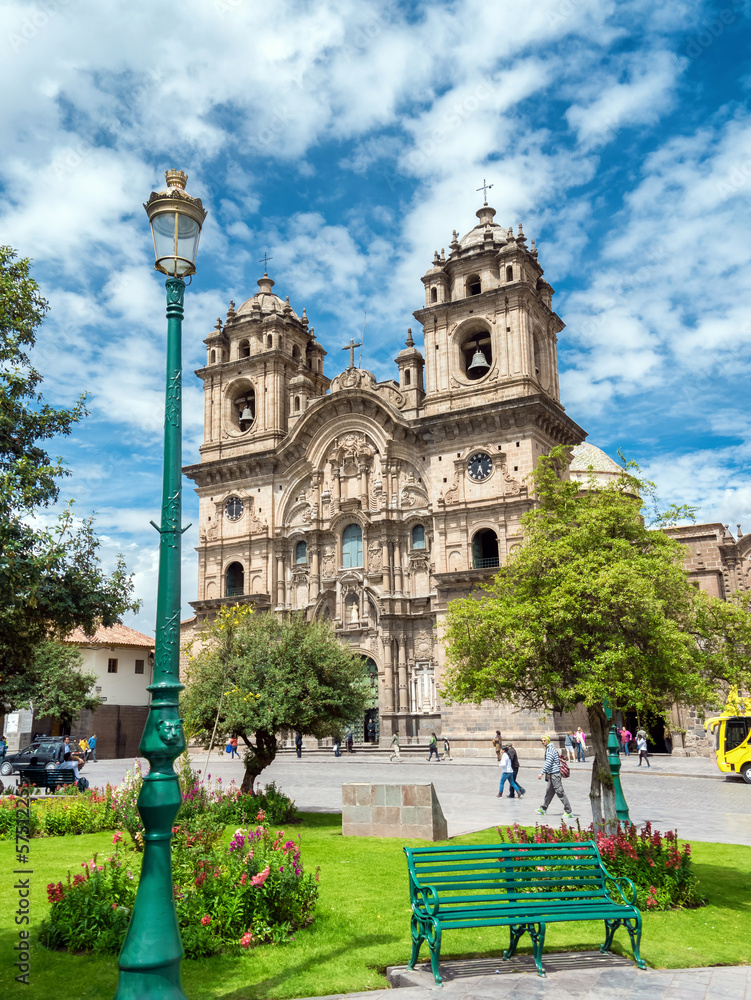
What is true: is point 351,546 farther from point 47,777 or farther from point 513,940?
point 513,940

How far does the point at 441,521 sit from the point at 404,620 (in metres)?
5.26

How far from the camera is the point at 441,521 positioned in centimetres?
3825

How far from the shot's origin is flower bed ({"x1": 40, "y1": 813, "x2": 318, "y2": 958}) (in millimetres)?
7828

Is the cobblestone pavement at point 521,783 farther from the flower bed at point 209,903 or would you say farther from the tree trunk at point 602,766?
the flower bed at point 209,903

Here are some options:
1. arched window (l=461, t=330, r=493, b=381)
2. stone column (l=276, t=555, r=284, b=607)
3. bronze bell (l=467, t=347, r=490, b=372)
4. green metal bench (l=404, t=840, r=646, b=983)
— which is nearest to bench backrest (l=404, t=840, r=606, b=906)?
green metal bench (l=404, t=840, r=646, b=983)

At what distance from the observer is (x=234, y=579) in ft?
151

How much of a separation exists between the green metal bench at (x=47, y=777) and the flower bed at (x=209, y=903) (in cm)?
1447

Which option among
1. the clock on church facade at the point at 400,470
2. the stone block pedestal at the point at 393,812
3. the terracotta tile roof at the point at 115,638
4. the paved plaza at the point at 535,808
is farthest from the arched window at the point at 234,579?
the stone block pedestal at the point at 393,812

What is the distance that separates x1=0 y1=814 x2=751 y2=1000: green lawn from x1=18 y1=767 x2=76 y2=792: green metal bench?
36.5ft

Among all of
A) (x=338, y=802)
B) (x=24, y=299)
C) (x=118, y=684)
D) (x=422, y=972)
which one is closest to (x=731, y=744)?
(x=338, y=802)

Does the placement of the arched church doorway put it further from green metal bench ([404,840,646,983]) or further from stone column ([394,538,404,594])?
green metal bench ([404,840,646,983])

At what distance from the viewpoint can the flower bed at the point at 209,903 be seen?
783 cm

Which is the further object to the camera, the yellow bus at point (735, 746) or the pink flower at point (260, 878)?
the yellow bus at point (735, 746)

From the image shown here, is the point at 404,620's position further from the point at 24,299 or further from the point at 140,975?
the point at 140,975
